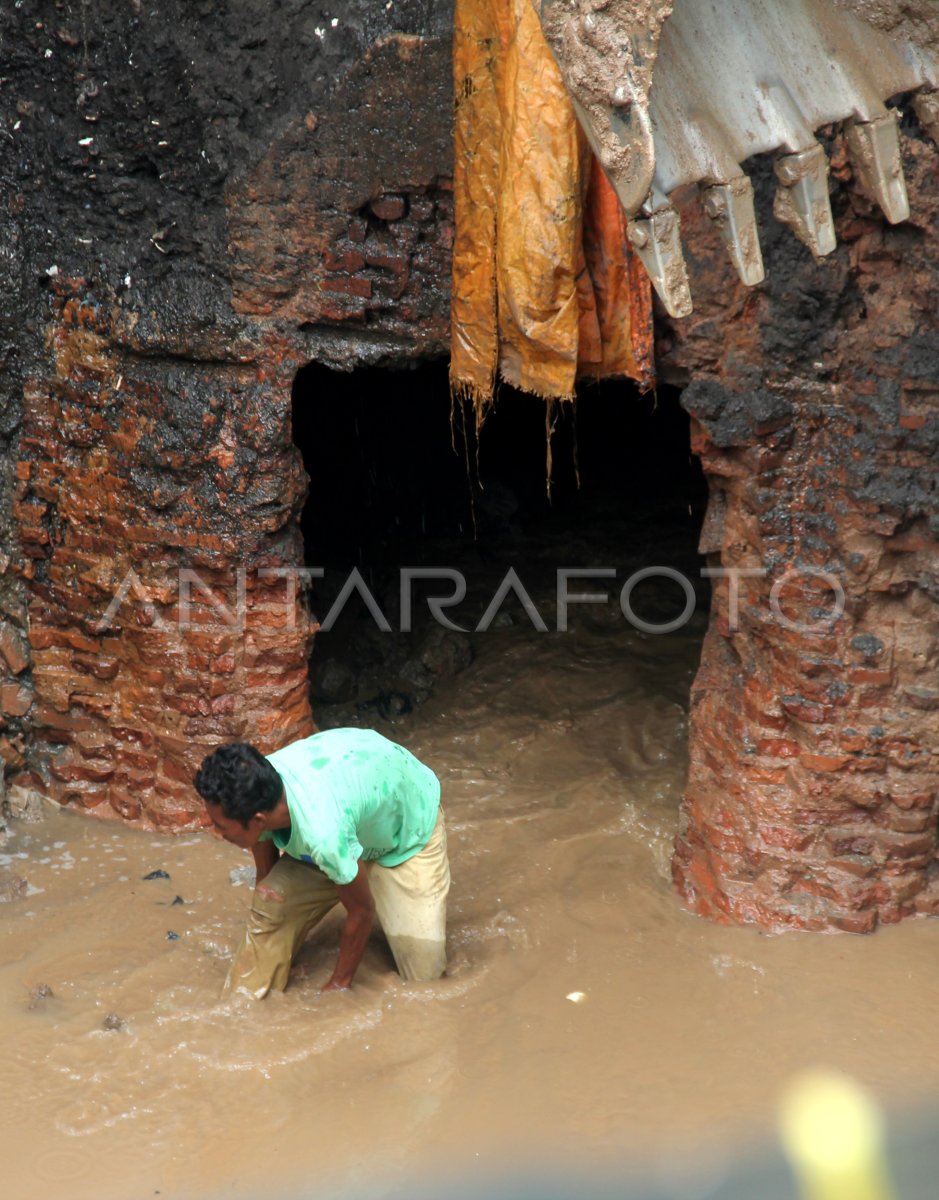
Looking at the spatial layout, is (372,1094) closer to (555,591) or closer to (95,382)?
(95,382)

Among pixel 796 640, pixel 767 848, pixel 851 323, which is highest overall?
pixel 851 323

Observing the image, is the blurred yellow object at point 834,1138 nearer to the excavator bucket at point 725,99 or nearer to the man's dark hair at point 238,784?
the man's dark hair at point 238,784

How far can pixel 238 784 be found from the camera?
3.38 m

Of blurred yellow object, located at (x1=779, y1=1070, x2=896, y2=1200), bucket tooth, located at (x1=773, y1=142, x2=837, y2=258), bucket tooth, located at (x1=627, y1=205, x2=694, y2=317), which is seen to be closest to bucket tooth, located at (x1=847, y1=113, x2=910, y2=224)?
bucket tooth, located at (x1=773, y1=142, x2=837, y2=258)

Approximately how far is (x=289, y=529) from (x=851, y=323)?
2022mm

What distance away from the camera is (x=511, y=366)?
4176 mm

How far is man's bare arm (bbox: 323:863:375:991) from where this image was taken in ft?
12.1

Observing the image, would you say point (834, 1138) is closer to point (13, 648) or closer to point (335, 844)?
point (335, 844)

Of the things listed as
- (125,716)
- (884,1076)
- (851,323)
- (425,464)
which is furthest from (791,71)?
(425,464)

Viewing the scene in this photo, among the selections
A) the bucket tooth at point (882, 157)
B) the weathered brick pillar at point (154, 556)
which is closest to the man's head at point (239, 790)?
the weathered brick pillar at point (154, 556)

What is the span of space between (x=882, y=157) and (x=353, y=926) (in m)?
2.43

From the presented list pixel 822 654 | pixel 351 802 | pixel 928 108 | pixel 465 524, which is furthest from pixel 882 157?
pixel 465 524

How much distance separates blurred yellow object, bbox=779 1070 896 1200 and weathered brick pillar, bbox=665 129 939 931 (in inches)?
27.6

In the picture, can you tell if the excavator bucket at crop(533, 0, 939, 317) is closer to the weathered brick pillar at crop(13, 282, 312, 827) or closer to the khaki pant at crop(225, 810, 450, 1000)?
the khaki pant at crop(225, 810, 450, 1000)
